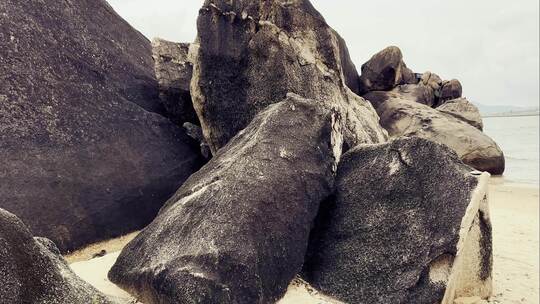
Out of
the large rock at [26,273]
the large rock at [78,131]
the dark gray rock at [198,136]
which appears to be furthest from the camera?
the dark gray rock at [198,136]

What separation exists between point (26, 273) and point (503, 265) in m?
5.63

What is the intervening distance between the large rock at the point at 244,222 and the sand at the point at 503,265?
6.3 inches

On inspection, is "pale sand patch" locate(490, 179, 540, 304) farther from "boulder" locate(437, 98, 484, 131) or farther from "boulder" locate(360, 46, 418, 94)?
"boulder" locate(360, 46, 418, 94)

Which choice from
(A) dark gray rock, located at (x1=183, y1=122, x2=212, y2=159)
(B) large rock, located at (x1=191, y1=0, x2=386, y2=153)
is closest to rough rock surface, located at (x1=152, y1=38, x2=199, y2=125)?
(A) dark gray rock, located at (x1=183, y1=122, x2=212, y2=159)

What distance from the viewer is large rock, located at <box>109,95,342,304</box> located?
11.7ft

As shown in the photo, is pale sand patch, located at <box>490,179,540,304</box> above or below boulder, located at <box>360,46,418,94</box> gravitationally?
below

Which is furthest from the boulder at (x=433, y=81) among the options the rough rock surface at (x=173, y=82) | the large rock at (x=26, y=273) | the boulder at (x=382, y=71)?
the large rock at (x=26, y=273)

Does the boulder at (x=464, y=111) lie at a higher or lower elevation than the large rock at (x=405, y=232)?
lower

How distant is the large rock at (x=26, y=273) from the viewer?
248cm

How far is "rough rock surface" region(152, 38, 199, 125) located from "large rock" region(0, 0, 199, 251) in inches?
9.9

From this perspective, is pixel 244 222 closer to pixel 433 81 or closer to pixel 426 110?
pixel 426 110

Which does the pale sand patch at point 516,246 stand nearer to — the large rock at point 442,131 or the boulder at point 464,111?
the large rock at point 442,131

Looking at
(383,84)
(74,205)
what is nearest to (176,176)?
(74,205)

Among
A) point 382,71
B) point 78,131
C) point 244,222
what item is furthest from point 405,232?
point 382,71
